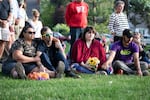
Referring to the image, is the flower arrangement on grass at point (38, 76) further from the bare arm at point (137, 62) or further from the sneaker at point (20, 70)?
the bare arm at point (137, 62)

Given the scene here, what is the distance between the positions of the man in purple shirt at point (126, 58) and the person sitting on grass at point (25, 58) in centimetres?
155

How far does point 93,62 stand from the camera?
29.2 ft

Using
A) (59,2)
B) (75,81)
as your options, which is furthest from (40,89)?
(59,2)

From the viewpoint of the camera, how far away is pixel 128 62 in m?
9.21

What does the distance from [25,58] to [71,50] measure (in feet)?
5.67

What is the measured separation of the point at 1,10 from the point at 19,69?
9.73ft

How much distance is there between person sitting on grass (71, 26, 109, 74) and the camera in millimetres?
9023

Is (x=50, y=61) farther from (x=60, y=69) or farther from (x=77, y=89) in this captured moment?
(x=77, y=89)

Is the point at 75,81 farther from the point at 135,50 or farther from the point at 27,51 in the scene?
the point at 135,50

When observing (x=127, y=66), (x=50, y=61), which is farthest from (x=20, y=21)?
(x=127, y=66)

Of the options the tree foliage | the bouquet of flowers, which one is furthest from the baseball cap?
the tree foliage

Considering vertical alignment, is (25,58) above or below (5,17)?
below

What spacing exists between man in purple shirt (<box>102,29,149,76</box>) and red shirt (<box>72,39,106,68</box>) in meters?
0.25

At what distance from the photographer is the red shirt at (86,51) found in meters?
9.16
